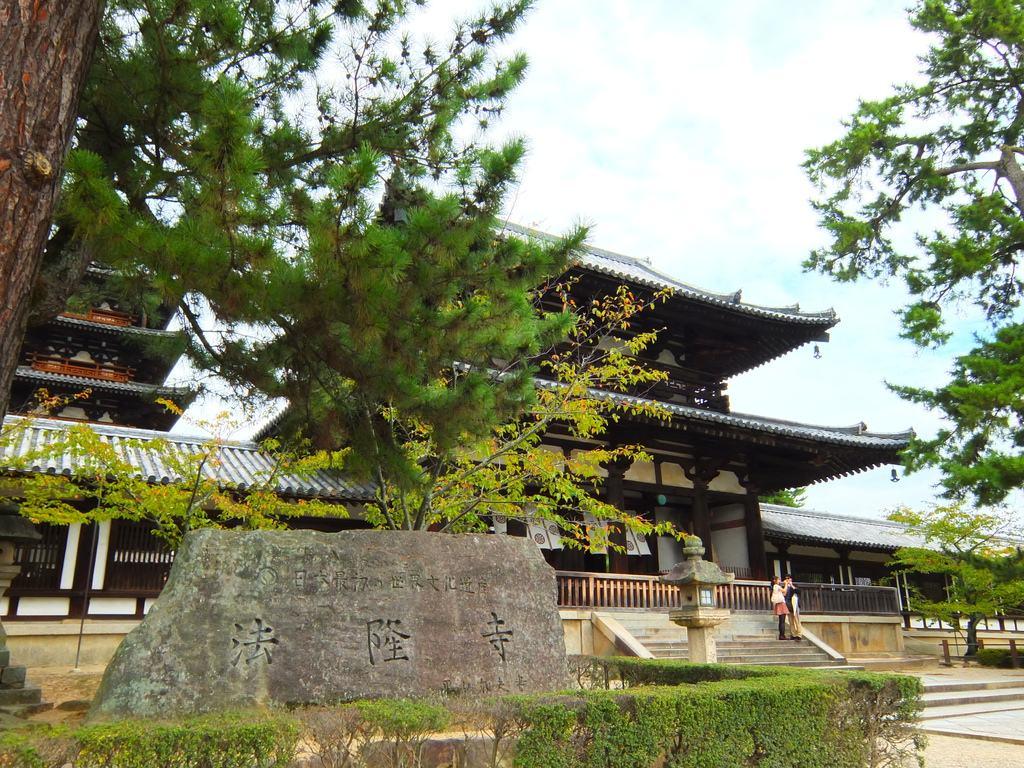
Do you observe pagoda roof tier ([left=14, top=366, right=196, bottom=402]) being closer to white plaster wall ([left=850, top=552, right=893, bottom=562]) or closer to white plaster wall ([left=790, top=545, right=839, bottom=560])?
white plaster wall ([left=790, top=545, right=839, bottom=560])

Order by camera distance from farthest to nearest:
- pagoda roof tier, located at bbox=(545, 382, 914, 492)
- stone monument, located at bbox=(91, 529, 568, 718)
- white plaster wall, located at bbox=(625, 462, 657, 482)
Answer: white plaster wall, located at bbox=(625, 462, 657, 482) → pagoda roof tier, located at bbox=(545, 382, 914, 492) → stone monument, located at bbox=(91, 529, 568, 718)

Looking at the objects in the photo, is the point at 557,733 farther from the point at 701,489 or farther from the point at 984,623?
the point at 984,623

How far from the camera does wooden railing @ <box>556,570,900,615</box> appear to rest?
43.5 feet

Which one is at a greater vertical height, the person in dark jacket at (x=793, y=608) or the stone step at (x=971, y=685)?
the person in dark jacket at (x=793, y=608)

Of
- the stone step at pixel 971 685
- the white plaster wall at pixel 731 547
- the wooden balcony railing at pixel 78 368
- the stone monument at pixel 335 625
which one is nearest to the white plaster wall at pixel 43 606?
the wooden balcony railing at pixel 78 368

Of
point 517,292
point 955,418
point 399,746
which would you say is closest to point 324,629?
point 399,746

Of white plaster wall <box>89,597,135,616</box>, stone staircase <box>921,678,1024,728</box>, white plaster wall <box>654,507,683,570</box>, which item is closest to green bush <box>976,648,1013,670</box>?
stone staircase <box>921,678,1024,728</box>

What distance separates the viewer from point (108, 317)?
17.8 m

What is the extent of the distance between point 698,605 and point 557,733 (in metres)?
5.26

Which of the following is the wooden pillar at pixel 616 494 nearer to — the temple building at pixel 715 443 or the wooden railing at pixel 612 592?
the temple building at pixel 715 443

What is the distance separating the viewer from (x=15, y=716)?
7.15 m

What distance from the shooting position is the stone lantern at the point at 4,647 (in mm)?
7645

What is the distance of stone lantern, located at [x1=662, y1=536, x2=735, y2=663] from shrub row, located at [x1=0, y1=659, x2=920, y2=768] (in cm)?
284

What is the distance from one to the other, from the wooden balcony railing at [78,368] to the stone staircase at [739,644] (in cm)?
1283
